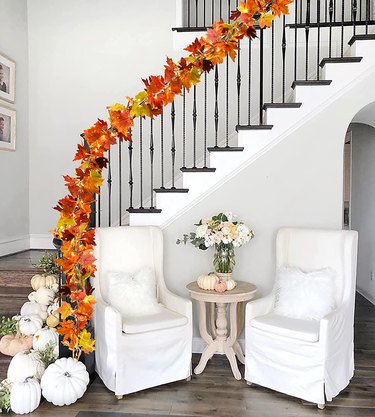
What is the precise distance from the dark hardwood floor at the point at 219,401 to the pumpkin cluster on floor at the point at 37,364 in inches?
4.2

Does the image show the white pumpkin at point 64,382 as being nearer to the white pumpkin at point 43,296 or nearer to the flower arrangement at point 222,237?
the white pumpkin at point 43,296

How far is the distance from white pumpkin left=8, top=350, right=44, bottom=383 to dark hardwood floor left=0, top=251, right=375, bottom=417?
211 mm

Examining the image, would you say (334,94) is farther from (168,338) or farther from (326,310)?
(168,338)

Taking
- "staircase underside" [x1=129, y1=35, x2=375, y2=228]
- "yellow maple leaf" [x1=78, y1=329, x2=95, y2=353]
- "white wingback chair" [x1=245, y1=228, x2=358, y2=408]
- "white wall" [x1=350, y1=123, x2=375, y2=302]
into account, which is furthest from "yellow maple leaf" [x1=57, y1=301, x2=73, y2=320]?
"white wall" [x1=350, y1=123, x2=375, y2=302]

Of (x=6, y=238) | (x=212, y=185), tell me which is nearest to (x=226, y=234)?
(x=212, y=185)

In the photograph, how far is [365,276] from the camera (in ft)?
19.2

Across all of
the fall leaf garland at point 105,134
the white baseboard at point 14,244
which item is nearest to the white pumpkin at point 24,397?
the fall leaf garland at point 105,134

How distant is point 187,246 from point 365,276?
114 inches

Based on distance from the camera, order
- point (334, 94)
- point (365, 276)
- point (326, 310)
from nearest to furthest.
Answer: point (326, 310)
point (334, 94)
point (365, 276)

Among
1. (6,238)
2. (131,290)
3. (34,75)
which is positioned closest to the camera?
(131,290)

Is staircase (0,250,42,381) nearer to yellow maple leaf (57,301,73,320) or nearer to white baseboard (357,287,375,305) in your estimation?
yellow maple leaf (57,301,73,320)

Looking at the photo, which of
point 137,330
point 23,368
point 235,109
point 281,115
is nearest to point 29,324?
point 23,368

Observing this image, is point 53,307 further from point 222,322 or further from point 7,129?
point 7,129

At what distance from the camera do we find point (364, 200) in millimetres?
5879
